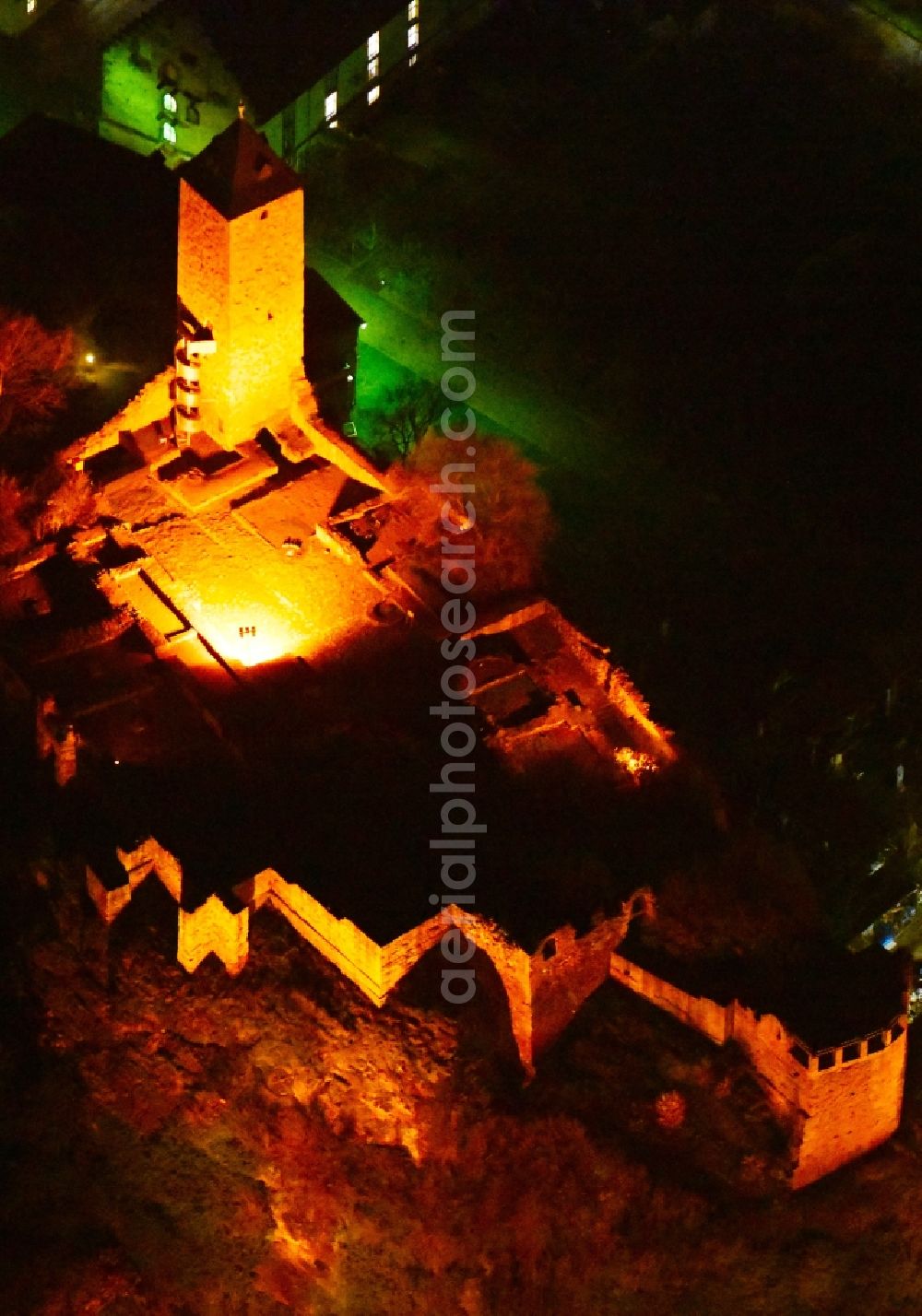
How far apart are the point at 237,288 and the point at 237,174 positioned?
7.58ft

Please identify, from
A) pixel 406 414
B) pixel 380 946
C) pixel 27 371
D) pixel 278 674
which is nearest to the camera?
pixel 380 946

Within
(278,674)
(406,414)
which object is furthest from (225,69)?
(278,674)

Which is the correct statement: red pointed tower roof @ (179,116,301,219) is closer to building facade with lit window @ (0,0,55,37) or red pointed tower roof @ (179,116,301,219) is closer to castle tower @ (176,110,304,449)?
castle tower @ (176,110,304,449)

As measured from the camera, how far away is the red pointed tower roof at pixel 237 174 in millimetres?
44938

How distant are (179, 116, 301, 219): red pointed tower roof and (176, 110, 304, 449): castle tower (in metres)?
0.02

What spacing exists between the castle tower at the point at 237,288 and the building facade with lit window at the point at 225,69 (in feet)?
42.6

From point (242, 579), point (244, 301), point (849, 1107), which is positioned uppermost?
point (244, 301)

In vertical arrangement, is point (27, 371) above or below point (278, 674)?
above

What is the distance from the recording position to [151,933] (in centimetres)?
4275

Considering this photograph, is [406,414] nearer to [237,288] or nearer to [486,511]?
[486,511]

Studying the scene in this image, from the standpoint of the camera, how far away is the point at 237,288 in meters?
46.2

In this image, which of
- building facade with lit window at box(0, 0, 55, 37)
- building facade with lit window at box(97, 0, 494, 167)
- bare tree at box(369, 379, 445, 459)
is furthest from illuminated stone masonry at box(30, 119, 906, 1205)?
building facade with lit window at box(0, 0, 55, 37)

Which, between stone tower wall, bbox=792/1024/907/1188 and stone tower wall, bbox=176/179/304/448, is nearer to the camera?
stone tower wall, bbox=792/1024/907/1188

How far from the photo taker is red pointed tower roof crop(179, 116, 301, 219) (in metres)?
44.9
